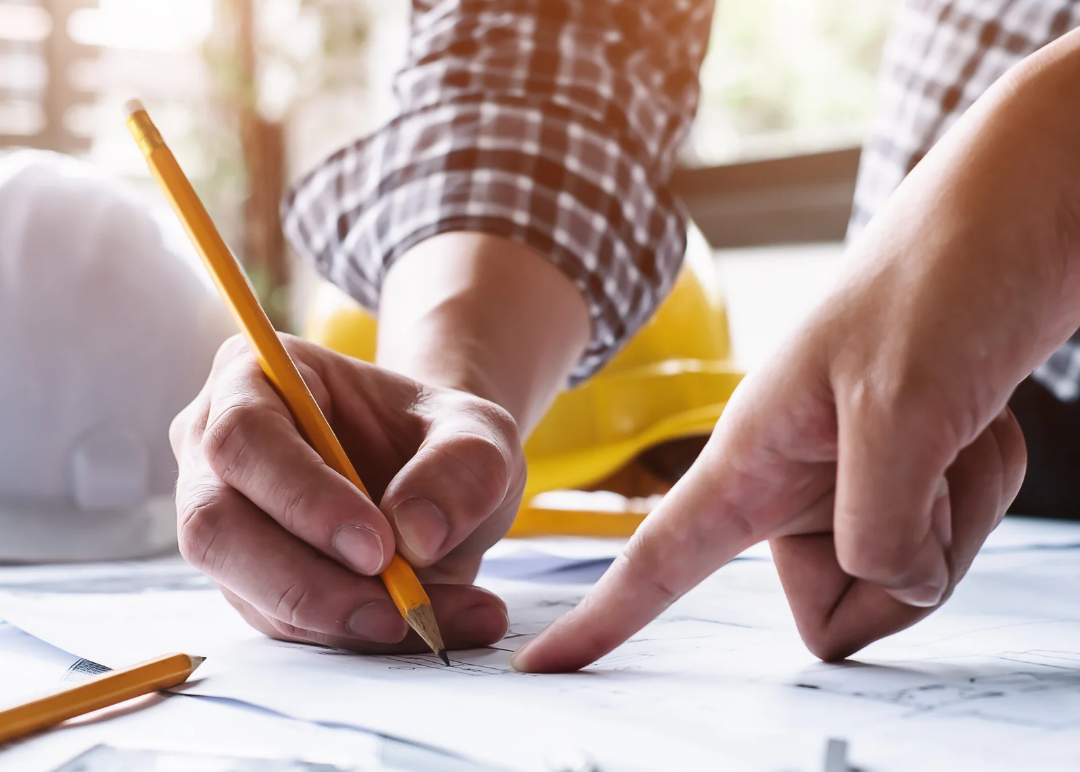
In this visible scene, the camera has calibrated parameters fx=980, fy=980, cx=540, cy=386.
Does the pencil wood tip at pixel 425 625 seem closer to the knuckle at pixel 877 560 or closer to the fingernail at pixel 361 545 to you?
the fingernail at pixel 361 545

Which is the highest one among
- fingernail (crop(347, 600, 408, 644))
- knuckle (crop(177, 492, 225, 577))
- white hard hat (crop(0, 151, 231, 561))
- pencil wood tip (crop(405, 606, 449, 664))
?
knuckle (crop(177, 492, 225, 577))

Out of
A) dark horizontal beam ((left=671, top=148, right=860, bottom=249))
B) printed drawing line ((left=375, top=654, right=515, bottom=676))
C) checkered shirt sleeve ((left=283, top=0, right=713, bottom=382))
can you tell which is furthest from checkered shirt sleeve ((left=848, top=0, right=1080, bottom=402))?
dark horizontal beam ((left=671, top=148, right=860, bottom=249))

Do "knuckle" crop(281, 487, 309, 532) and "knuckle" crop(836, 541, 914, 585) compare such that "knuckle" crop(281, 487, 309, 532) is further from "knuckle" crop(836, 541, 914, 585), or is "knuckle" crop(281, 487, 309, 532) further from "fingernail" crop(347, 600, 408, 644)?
"knuckle" crop(836, 541, 914, 585)

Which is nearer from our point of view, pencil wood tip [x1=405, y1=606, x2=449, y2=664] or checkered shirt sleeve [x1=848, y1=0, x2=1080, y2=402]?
pencil wood tip [x1=405, y1=606, x2=449, y2=664]

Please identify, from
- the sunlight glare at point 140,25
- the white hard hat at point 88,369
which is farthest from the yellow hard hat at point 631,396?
the sunlight glare at point 140,25

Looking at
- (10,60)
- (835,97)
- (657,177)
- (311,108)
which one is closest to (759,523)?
(657,177)

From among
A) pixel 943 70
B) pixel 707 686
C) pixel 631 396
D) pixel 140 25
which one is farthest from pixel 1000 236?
pixel 140 25

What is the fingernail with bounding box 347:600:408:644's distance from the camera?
0.33 metres

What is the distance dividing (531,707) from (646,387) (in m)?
0.68

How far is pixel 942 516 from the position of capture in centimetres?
26

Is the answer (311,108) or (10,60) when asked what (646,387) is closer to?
(311,108)

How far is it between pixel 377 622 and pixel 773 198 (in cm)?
140

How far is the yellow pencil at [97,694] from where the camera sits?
0.25m

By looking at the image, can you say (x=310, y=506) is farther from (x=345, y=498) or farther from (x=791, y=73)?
(x=791, y=73)
